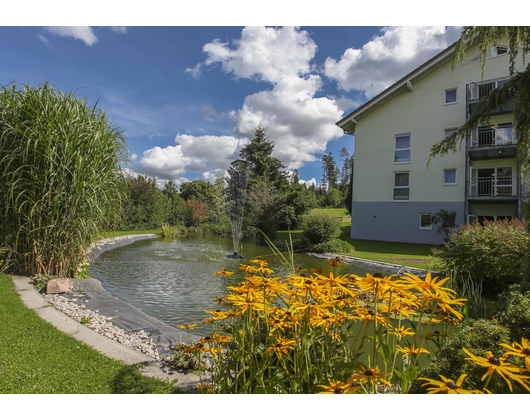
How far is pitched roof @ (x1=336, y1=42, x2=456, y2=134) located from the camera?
16478 mm

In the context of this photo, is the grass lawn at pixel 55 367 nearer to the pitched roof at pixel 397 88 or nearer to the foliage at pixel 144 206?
the pitched roof at pixel 397 88

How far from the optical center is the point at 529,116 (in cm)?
452

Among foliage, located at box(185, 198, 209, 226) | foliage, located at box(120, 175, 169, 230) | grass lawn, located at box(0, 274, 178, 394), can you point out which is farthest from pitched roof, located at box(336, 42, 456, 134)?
grass lawn, located at box(0, 274, 178, 394)

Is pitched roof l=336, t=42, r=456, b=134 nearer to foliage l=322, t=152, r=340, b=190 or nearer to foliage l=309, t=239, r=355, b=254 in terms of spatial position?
foliage l=309, t=239, r=355, b=254

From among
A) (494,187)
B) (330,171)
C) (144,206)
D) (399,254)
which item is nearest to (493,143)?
(494,187)

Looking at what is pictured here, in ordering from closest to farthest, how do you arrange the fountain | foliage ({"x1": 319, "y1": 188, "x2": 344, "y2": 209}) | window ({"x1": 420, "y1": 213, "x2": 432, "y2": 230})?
window ({"x1": 420, "y1": 213, "x2": 432, "y2": 230}) < the fountain < foliage ({"x1": 319, "y1": 188, "x2": 344, "y2": 209})

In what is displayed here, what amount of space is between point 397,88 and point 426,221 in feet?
25.7

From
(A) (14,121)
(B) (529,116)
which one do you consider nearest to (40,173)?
(A) (14,121)

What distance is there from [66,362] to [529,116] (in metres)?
6.38

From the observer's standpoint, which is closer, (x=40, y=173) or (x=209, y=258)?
(x=40, y=173)

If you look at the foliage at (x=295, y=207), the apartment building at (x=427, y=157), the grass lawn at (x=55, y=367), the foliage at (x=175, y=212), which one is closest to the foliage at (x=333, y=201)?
the foliage at (x=295, y=207)

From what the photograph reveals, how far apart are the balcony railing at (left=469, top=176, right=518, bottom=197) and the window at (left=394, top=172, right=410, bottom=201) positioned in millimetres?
3126
